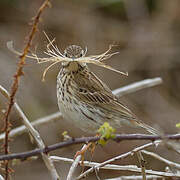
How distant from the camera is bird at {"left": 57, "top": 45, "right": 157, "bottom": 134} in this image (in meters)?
3.96

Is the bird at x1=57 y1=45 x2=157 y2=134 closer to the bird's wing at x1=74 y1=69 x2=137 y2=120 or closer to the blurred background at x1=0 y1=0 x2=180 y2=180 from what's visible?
the bird's wing at x1=74 y1=69 x2=137 y2=120

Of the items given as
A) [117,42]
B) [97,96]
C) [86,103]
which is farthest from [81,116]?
[117,42]

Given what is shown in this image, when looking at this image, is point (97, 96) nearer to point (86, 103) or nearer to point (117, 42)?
point (86, 103)

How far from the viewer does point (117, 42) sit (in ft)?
24.3

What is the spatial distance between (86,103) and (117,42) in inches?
137

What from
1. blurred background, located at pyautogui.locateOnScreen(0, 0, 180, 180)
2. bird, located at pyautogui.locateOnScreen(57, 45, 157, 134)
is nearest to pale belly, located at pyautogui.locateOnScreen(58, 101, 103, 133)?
bird, located at pyautogui.locateOnScreen(57, 45, 157, 134)

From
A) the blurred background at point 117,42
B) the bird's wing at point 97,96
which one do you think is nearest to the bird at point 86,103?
the bird's wing at point 97,96

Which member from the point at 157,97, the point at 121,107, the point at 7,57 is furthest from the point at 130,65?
the point at 121,107

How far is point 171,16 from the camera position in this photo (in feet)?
24.8

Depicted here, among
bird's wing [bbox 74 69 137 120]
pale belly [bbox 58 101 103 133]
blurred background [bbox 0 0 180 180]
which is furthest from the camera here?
blurred background [bbox 0 0 180 180]

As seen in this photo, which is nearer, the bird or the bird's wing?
the bird

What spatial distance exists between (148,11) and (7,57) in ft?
8.47

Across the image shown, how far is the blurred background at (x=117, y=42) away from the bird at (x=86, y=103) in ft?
8.04

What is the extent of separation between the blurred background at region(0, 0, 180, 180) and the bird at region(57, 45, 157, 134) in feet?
8.04
